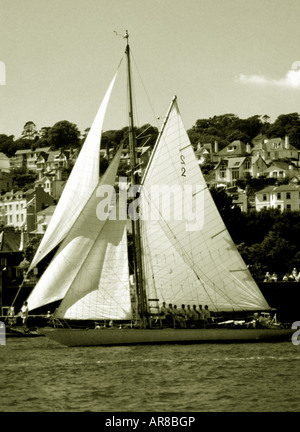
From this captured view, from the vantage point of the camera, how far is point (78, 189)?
46.8 meters

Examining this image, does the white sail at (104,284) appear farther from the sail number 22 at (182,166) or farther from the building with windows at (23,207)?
the building with windows at (23,207)

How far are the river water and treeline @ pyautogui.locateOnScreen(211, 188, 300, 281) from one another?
30769mm

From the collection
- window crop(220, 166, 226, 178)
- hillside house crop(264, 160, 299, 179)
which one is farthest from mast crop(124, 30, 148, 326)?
window crop(220, 166, 226, 178)

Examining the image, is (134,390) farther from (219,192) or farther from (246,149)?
(246,149)

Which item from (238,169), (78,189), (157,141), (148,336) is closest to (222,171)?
(238,169)

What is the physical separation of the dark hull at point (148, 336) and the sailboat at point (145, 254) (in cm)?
4

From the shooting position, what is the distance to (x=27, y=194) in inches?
5576

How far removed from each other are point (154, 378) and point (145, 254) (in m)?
12.4

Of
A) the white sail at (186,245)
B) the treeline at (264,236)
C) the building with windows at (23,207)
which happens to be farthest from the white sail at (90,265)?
the building with windows at (23,207)

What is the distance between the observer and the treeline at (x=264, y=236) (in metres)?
81.6

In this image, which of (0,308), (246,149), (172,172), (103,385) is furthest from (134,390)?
(246,149)

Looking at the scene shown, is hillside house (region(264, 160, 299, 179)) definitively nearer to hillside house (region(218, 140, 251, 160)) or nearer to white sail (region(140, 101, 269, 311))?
hillside house (region(218, 140, 251, 160))

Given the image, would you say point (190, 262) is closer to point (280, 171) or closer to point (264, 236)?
point (264, 236)

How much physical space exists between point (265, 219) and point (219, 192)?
5839 mm
